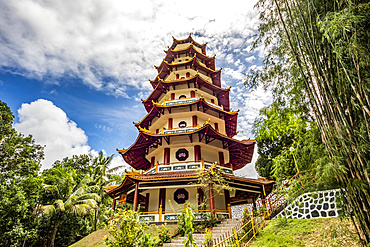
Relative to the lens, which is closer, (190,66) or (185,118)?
(185,118)

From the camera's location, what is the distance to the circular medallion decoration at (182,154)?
46.5 ft

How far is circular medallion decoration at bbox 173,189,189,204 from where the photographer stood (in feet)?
42.3

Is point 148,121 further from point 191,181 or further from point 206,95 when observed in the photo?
point 191,181

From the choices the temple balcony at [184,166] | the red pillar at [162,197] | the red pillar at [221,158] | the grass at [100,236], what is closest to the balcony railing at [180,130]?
the temple balcony at [184,166]

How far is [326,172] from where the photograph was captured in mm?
3273

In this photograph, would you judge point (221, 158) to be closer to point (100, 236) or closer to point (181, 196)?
point (181, 196)

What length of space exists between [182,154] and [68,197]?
10.5m

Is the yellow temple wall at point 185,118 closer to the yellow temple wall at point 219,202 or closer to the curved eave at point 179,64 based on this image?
the curved eave at point 179,64

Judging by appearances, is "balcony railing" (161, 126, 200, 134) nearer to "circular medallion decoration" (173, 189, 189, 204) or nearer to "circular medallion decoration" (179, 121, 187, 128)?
"circular medallion decoration" (179, 121, 187, 128)

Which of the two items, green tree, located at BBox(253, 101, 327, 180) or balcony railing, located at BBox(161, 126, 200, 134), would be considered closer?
green tree, located at BBox(253, 101, 327, 180)

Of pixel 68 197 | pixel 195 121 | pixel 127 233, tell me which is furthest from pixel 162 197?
pixel 68 197

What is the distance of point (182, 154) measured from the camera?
14266mm

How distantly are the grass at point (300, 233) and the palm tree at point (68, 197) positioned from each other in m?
13.4

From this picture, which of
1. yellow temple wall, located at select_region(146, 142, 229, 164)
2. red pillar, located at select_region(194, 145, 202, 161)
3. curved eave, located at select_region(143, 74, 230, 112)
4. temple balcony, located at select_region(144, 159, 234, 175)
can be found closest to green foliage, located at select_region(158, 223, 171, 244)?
temple balcony, located at select_region(144, 159, 234, 175)
